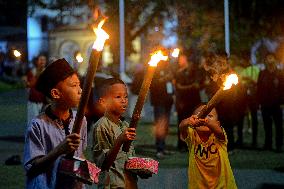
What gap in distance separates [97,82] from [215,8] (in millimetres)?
7788

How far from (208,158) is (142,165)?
1.45m

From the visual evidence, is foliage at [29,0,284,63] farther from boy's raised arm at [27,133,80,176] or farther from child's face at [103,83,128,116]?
boy's raised arm at [27,133,80,176]

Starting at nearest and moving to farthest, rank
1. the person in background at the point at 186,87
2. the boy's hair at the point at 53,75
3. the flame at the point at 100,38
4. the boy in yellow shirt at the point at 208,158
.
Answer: the flame at the point at 100,38, the boy's hair at the point at 53,75, the boy in yellow shirt at the point at 208,158, the person in background at the point at 186,87

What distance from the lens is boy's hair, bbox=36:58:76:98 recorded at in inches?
149

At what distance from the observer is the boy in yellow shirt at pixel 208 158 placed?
5.79 metres

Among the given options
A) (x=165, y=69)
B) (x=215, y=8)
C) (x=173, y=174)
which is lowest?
(x=173, y=174)

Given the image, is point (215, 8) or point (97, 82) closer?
point (97, 82)

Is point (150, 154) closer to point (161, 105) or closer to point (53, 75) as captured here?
point (161, 105)

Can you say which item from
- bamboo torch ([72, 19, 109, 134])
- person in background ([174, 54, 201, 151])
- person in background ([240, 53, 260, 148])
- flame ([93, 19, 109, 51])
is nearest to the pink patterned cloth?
bamboo torch ([72, 19, 109, 134])

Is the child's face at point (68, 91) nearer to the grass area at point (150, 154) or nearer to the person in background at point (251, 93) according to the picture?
the grass area at point (150, 154)

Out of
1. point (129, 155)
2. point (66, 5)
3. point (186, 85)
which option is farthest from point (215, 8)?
point (129, 155)

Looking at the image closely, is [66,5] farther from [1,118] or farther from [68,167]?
[68,167]

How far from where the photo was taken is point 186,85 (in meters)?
11.5

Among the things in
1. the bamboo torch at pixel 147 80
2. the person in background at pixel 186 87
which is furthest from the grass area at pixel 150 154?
the bamboo torch at pixel 147 80
